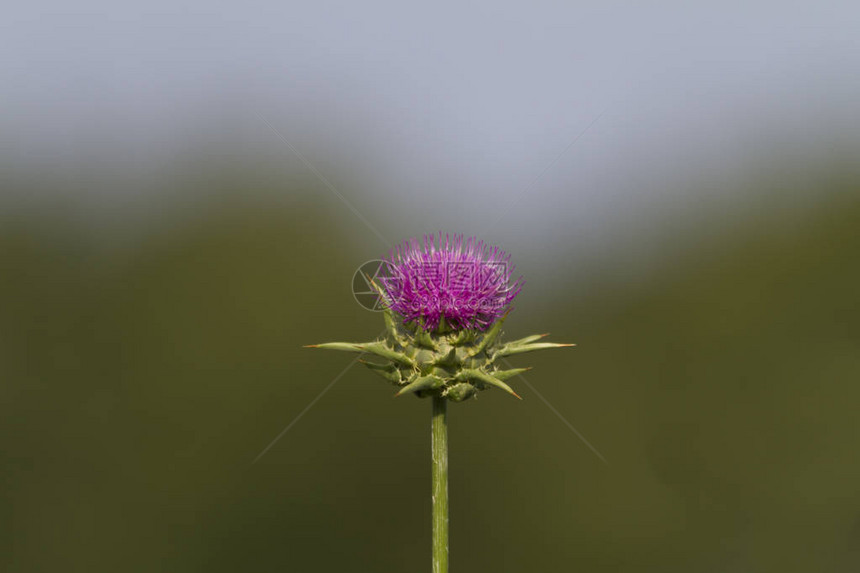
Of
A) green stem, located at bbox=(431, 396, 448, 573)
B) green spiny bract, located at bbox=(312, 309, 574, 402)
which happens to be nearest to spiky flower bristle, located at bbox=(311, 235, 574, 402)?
green spiny bract, located at bbox=(312, 309, 574, 402)

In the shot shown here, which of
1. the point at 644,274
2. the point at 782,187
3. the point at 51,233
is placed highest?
the point at 782,187

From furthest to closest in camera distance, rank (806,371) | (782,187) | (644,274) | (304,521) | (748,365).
Result: 1. (782,187)
2. (644,274)
3. (806,371)
4. (748,365)
5. (304,521)

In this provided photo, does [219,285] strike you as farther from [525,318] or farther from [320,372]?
[525,318]

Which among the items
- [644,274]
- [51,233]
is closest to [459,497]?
[644,274]

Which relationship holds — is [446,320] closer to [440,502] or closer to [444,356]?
[444,356]

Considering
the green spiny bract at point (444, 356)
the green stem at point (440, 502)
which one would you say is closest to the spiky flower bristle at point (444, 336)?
the green spiny bract at point (444, 356)

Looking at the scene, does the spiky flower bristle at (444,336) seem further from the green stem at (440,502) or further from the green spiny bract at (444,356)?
the green stem at (440,502)

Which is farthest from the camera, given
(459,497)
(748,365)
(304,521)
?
(748,365)
